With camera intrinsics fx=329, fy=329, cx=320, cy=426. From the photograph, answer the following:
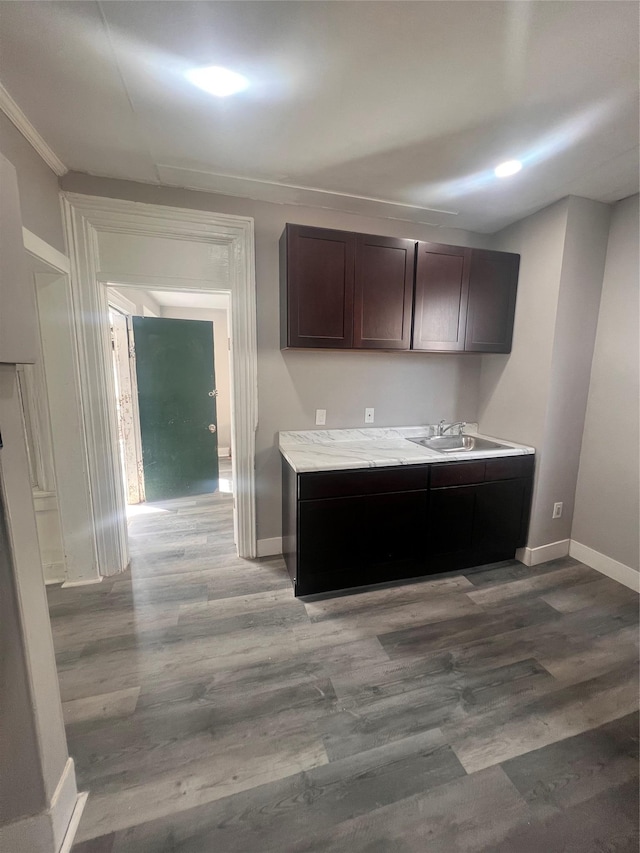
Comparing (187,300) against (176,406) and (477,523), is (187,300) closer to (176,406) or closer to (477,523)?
(176,406)

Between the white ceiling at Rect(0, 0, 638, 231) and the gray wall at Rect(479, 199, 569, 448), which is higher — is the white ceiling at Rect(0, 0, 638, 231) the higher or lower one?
the higher one

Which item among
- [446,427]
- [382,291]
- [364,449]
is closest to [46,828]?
[364,449]

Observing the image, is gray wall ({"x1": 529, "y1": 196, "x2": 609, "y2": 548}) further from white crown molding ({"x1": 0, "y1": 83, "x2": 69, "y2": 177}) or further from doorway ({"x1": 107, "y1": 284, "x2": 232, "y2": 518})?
white crown molding ({"x1": 0, "y1": 83, "x2": 69, "y2": 177})

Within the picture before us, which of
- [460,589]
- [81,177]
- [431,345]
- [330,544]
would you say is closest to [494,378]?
[431,345]

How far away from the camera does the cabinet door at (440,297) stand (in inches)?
90.0

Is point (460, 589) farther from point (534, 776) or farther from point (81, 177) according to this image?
point (81, 177)

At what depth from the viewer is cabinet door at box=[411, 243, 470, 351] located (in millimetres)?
2285

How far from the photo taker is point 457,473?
2246mm

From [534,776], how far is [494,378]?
2383 mm

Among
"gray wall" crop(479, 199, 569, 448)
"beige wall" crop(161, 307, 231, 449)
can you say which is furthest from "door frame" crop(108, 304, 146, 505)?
"gray wall" crop(479, 199, 569, 448)

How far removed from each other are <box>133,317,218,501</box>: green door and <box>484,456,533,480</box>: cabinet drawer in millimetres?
3019

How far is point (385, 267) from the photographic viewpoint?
2203 millimetres

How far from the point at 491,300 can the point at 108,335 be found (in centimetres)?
275

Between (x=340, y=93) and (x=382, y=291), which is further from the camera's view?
(x=382, y=291)
